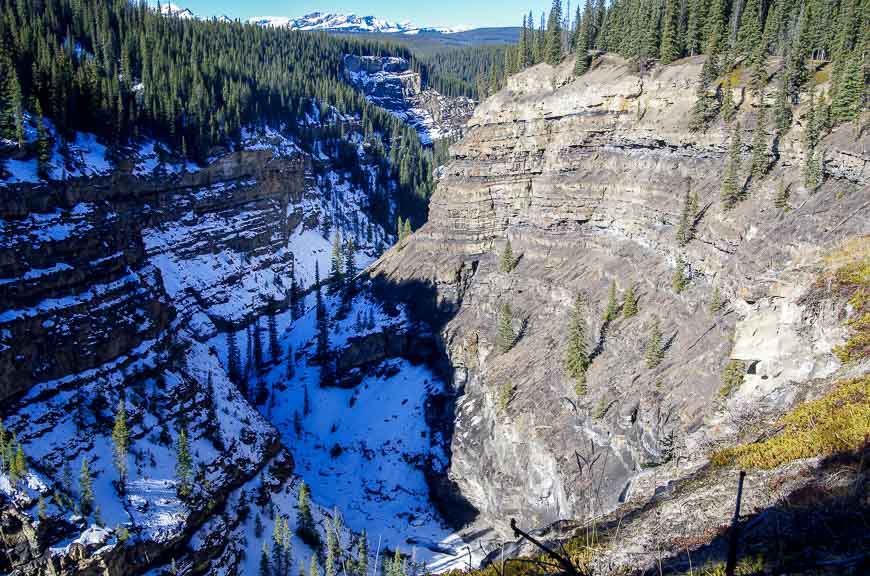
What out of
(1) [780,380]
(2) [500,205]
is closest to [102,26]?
(2) [500,205]

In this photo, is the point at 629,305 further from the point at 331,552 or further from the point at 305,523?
the point at 305,523

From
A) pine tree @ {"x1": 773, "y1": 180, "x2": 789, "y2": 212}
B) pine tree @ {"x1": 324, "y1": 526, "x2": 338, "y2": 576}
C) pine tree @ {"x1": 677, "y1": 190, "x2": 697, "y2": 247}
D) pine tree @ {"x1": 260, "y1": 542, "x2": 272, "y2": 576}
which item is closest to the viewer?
pine tree @ {"x1": 773, "y1": 180, "x2": 789, "y2": 212}

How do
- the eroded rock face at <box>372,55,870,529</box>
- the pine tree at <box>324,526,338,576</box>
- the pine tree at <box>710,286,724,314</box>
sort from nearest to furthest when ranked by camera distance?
the eroded rock face at <box>372,55,870,529</box>
the pine tree at <box>710,286,724,314</box>
the pine tree at <box>324,526,338,576</box>

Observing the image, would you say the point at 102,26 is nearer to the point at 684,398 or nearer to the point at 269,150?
the point at 269,150

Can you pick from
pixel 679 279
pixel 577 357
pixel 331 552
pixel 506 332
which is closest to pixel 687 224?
pixel 679 279

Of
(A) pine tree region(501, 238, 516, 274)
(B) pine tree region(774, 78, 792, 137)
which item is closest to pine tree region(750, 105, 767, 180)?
(B) pine tree region(774, 78, 792, 137)

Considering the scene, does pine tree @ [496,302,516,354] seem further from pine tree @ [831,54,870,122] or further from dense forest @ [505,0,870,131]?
pine tree @ [831,54,870,122]

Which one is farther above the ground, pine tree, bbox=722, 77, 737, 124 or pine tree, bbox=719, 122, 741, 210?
pine tree, bbox=722, 77, 737, 124
